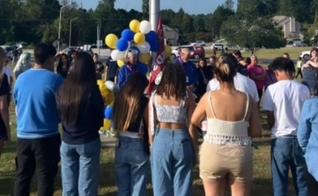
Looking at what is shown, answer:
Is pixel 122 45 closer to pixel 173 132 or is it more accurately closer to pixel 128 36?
pixel 128 36

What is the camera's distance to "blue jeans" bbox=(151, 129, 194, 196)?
5.25 metres

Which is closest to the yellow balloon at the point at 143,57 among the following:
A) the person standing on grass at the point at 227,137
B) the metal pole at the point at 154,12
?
the metal pole at the point at 154,12

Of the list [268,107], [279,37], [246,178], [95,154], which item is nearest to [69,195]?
[95,154]

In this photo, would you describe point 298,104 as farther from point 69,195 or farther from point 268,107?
point 69,195

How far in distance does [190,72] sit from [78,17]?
69.3 metres

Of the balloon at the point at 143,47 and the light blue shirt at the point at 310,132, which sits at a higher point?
the balloon at the point at 143,47

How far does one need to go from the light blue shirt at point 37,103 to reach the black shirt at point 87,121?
0.70ft

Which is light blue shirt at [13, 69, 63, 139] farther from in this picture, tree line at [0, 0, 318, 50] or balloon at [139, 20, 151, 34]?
tree line at [0, 0, 318, 50]

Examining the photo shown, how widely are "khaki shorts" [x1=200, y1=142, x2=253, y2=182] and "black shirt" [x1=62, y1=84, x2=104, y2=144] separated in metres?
1.18

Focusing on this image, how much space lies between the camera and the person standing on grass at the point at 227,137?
4797mm

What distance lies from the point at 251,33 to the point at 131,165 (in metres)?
52.4

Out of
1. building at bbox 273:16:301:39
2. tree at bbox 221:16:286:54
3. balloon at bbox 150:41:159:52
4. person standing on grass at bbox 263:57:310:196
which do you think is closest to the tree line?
tree at bbox 221:16:286:54

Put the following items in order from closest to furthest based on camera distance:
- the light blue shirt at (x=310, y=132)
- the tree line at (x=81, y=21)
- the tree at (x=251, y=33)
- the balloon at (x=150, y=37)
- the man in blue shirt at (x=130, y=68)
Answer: the light blue shirt at (x=310, y=132) → the man in blue shirt at (x=130, y=68) → the balloon at (x=150, y=37) → the tree at (x=251, y=33) → the tree line at (x=81, y=21)

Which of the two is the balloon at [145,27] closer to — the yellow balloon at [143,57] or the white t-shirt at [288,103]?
the yellow balloon at [143,57]
